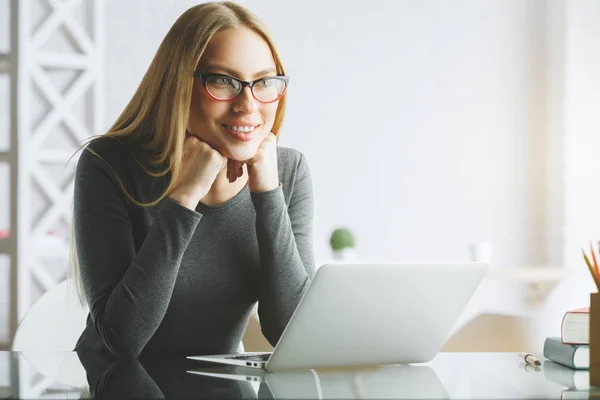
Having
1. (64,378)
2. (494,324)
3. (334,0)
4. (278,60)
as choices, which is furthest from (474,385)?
(334,0)

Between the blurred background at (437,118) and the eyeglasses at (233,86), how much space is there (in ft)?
7.49

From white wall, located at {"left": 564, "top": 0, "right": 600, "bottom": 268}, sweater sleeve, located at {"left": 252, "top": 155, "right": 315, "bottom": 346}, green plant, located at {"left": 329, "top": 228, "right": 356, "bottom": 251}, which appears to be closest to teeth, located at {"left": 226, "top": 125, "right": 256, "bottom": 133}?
sweater sleeve, located at {"left": 252, "top": 155, "right": 315, "bottom": 346}

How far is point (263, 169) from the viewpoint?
1.41m

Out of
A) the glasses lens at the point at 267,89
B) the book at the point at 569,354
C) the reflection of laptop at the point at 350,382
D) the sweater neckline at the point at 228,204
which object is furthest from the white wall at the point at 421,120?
the reflection of laptop at the point at 350,382

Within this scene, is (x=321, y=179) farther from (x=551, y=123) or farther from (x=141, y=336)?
(x=141, y=336)

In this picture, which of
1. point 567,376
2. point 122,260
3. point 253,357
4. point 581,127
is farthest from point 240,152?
point 581,127

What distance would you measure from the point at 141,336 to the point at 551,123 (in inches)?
131

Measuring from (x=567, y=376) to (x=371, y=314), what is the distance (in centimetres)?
26

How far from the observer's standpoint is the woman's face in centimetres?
135

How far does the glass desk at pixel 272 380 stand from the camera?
860 millimetres

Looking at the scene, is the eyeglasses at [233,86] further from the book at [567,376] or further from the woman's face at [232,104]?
the book at [567,376]

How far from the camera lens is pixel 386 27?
4.08m

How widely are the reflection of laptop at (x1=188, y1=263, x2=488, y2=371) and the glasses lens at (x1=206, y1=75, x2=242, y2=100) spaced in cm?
46

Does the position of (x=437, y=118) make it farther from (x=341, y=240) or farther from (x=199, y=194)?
(x=199, y=194)
